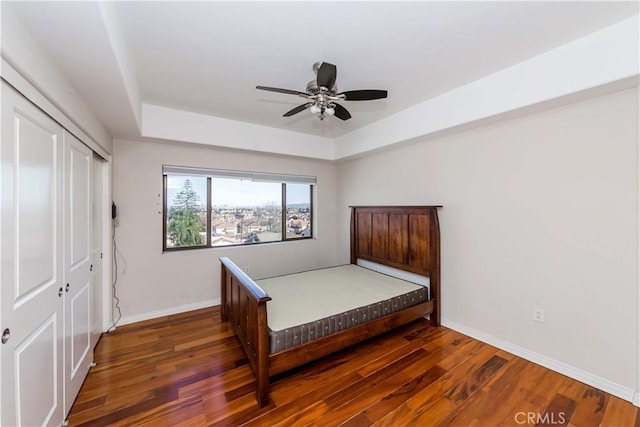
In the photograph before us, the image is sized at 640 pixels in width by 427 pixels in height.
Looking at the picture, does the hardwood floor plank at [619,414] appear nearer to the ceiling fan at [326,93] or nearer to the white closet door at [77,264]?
the ceiling fan at [326,93]

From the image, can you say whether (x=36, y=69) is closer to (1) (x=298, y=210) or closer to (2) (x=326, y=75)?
(2) (x=326, y=75)

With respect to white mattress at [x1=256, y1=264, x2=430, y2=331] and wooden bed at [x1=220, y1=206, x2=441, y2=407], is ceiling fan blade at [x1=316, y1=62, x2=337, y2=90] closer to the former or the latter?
wooden bed at [x1=220, y1=206, x2=441, y2=407]

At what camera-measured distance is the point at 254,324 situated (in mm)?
2102

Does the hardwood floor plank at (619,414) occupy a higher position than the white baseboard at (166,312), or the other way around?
the white baseboard at (166,312)

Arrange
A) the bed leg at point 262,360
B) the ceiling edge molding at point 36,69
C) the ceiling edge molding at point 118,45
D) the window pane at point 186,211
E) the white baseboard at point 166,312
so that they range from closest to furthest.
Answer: the ceiling edge molding at point 36,69, the ceiling edge molding at point 118,45, the bed leg at point 262,360, the white baseboard at point 166,312, the window pane at point 186,211

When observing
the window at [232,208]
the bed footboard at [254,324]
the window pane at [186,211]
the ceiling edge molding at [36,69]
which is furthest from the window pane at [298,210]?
the ceiling edge molding at [36,69]

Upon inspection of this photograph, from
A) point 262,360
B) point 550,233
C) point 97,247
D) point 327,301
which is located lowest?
point 262,360

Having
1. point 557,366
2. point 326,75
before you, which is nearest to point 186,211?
point 326,75

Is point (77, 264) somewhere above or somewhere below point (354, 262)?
above

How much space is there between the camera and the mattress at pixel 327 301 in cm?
224

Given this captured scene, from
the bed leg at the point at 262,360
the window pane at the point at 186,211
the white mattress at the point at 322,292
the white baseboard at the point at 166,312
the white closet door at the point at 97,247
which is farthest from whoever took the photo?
the window pane at the point at 186,211

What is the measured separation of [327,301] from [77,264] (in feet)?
7.05

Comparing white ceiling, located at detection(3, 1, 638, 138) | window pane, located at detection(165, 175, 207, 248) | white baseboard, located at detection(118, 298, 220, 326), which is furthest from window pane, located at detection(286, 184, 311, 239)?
white ceiling, located at detection(3, 1, 638, 138)

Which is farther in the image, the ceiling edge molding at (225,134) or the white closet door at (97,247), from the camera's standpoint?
the ceiling edge molding at (225,134)
